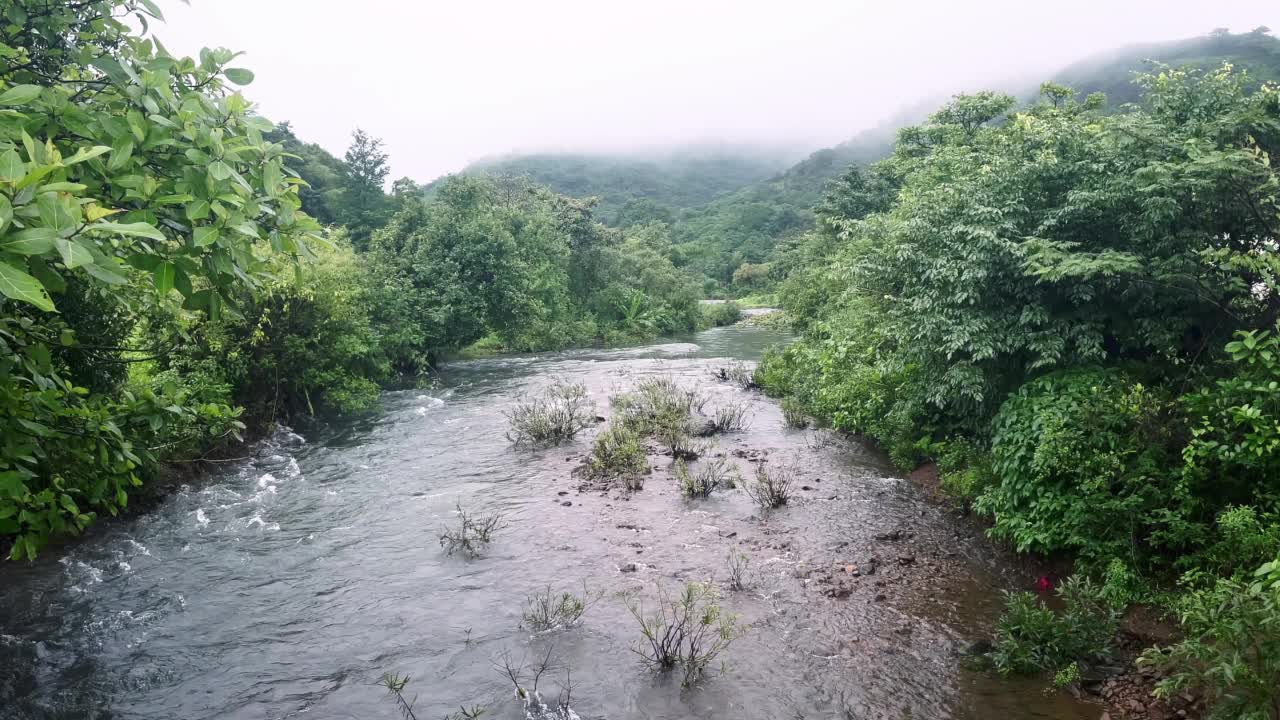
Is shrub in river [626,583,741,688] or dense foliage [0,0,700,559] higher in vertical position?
dense foliage [0,0,700,559]

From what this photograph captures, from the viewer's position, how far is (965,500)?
10.6 m

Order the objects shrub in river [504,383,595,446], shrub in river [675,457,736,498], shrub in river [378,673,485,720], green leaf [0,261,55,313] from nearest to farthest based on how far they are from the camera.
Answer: green leaf [0,261,55,313]
shrub in river [378,673,485,720]
shrub in river [675,457,736,498]
shrub in river [504,383,595,446]

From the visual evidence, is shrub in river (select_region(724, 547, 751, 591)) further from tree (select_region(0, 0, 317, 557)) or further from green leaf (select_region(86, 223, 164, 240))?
green leaf (select_region(86, 223, 164, 240))

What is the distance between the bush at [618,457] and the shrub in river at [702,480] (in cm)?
84

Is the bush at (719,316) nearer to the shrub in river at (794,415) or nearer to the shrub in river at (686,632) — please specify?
the shrub in river at (794,415)

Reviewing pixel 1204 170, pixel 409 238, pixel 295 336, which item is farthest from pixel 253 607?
pixel 409 238

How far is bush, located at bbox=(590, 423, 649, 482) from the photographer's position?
13.5 metres

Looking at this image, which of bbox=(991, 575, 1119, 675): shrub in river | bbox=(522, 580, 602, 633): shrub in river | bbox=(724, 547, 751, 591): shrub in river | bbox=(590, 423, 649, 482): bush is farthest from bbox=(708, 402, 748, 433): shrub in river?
bbox=(991, 575, 1119, 675): shrub in river

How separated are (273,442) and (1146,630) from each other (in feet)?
55.6

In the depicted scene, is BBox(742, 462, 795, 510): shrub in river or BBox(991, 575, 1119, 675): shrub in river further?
BBox(742, 462, 795, 510): shrub in river

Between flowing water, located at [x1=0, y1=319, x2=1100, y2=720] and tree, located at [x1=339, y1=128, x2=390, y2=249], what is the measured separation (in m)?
35.0

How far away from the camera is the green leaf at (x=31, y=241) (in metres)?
2.38

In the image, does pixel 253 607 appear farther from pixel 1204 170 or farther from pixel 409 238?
pixel 409 238

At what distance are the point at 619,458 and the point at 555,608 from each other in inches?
228
